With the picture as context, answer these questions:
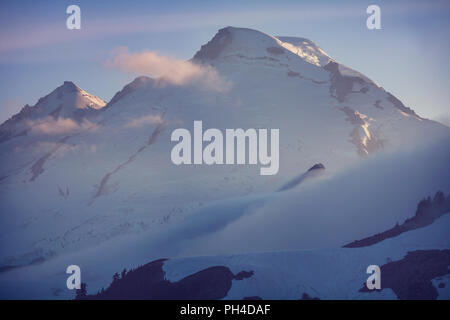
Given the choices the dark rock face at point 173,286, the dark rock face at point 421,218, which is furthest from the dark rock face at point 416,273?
the dark rock face at point 173,286

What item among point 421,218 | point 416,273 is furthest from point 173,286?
point 421,218

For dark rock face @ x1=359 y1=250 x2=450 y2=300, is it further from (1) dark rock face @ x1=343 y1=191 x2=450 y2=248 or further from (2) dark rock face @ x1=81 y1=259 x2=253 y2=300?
(2) dark rock face @ x1=81 y1=259 x2=253 y2=300

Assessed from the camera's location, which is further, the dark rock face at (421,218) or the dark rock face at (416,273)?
the dark rock face at (421,218)

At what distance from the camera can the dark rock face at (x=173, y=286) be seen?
116 m

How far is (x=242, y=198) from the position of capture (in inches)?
7008

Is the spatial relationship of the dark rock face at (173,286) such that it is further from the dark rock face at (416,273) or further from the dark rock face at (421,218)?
the dark rock face at (421,218)

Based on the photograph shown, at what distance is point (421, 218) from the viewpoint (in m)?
137

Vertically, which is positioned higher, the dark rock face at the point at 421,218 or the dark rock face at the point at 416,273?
the dark rock face at the point at 421,218

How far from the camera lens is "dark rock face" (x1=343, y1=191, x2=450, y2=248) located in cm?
13412

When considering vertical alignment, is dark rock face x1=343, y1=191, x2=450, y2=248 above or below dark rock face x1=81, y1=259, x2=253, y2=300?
above

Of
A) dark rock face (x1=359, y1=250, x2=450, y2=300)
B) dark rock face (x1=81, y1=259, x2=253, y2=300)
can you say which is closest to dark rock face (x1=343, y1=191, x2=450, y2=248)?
dark rock face (x1=359, y1=250, x2=450, y2=300)

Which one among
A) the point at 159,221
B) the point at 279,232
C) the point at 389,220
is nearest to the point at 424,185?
the point at 389,220

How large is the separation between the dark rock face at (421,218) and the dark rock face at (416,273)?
38.4 ft

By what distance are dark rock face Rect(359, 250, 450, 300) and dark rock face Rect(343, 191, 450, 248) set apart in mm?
11690
